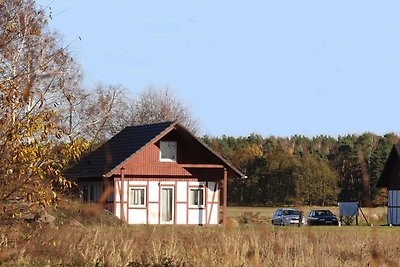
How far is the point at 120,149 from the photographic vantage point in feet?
166

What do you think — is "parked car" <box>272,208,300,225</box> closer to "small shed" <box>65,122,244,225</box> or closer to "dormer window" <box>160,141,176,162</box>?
"small shed" <box>65,122,244,225</box>

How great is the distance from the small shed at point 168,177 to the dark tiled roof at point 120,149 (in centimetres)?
8

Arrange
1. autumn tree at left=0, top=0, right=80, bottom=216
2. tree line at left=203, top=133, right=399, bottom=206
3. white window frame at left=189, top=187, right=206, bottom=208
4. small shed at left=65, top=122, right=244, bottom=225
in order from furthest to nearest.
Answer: white window frame at left=189, top=187, right=206, bottom=208
small shed at left=65, top=122, right=244, bottom=225
autumn tree at left=0, top=0, right=80, bottom=216
tree line at left=203, top=133, right=399, bottom=206

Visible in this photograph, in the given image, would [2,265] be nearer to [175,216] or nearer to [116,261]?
[116,261]

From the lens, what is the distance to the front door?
48.2 metres

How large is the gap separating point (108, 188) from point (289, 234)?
13.8 meters

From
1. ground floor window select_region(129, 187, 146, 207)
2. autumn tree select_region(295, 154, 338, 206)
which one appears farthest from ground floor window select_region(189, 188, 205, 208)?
autumn tree select_region(295, 154, 338, 206)

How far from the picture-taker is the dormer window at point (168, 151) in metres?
49.0

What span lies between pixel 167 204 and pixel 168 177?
58.8 inches

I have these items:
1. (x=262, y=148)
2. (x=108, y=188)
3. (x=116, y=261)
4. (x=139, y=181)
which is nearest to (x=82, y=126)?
(x=139, y=181)

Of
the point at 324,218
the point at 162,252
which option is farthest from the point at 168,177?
the point at 162,252

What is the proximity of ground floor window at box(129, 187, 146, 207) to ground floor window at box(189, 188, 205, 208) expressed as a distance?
272 cm

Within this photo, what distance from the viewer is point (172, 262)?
14.8 meters

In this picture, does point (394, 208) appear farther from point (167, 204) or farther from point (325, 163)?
point (325, 163)
